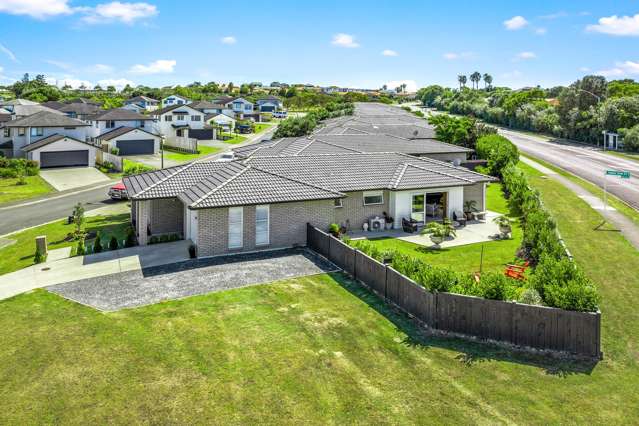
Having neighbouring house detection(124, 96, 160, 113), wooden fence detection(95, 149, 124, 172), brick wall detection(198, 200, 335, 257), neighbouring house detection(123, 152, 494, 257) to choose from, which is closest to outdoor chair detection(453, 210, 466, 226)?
neighbouring house detection(123, 152, 494, 257)

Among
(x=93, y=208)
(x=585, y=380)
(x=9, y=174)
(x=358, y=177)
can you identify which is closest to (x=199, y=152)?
(x=9, y=174)

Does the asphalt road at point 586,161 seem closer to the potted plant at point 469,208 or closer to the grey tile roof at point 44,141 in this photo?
the potted plant at point 469,208

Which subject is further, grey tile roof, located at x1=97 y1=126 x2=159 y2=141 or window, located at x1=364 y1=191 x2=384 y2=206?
grey tile roof, located at x1=97 y1=126 x2=159 y2=141

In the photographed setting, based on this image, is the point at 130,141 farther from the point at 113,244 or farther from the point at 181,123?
the point at 113,244

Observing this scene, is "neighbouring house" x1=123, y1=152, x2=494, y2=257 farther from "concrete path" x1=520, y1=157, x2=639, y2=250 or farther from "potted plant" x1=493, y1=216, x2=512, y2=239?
"concrete path" x1=520, y1=157, x2=639, y2=250

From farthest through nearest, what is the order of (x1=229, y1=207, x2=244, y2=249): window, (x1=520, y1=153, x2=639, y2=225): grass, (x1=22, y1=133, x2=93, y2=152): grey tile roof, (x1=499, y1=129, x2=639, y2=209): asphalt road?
(x1=22, y1=133, x2=93, y2=152): grey tile roof < (x1=499, y1=129, x2=639, y2=209): asphalt road < (x1=520, y1=153, x2=639, y2=225): grass < (x1=229, y1=207, x2=244, y2=249): window

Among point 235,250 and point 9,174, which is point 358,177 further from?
point 9,174
